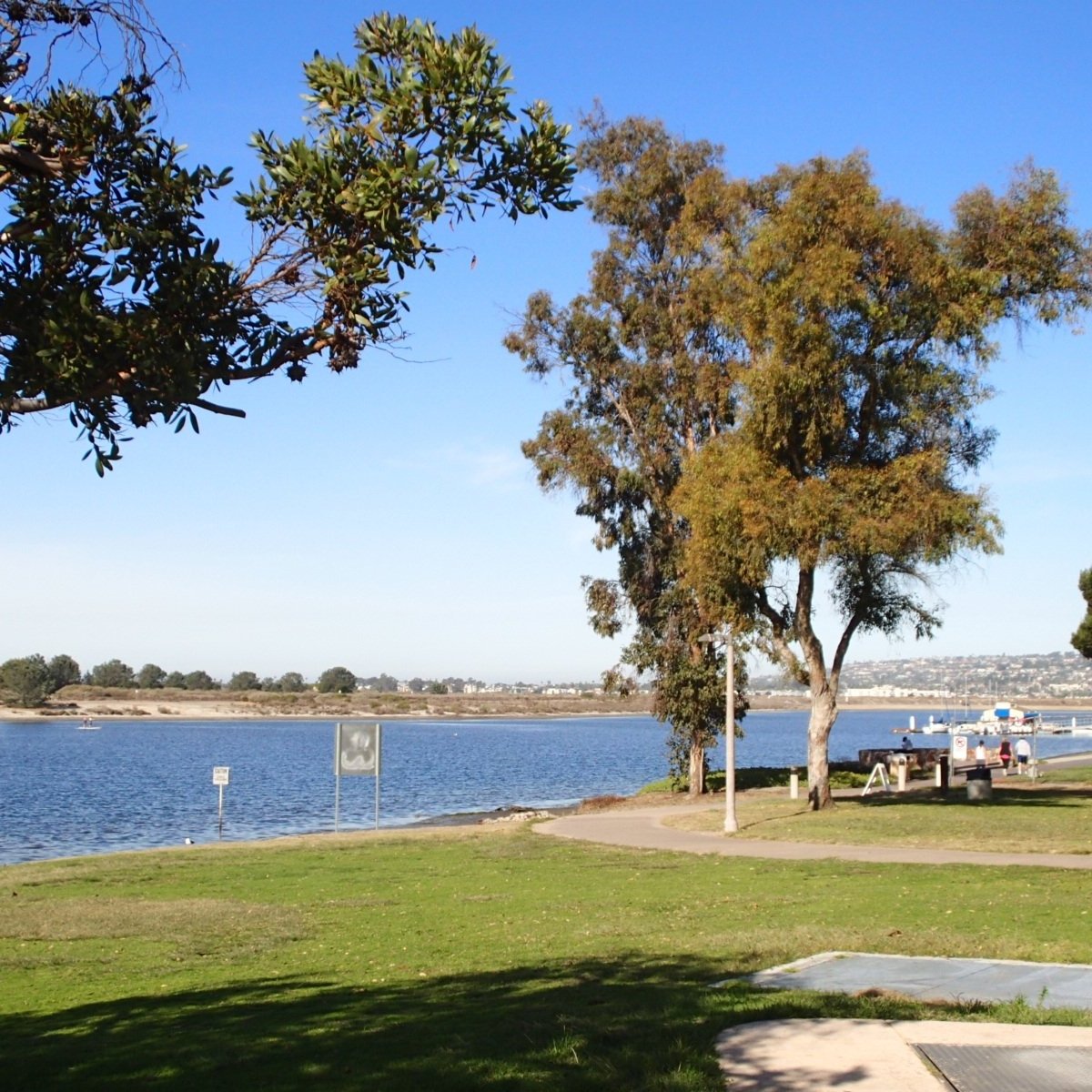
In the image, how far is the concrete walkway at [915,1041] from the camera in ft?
21.2

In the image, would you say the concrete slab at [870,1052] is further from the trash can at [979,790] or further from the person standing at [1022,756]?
the person standing at [1022,756]

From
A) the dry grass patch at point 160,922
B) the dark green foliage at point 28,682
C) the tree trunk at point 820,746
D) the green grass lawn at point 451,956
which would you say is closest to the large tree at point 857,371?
the tree trunk at point 820,746

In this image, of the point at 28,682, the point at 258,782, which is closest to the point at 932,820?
the point at 258,782

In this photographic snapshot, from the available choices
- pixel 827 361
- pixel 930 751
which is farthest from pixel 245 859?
pixel 930 751

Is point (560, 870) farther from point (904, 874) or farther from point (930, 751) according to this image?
point (930, 751)

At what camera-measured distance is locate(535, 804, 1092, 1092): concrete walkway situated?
6465mm

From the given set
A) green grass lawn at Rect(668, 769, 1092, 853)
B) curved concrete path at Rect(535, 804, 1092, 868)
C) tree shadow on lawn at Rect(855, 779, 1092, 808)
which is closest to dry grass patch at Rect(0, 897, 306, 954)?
curved concrete path at Rect(535, 804, 1092, 868)

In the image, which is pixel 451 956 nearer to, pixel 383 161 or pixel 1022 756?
pixel 383 161

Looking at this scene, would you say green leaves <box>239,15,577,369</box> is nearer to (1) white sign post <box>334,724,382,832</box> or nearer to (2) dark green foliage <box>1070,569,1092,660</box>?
(1) white sign post <box>334,724,382,832</box>

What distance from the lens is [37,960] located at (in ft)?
40.7

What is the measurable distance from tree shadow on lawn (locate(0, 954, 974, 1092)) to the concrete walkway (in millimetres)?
309

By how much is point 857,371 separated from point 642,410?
9241mm

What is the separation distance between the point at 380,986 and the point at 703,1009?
312 cm

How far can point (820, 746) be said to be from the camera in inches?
1187
